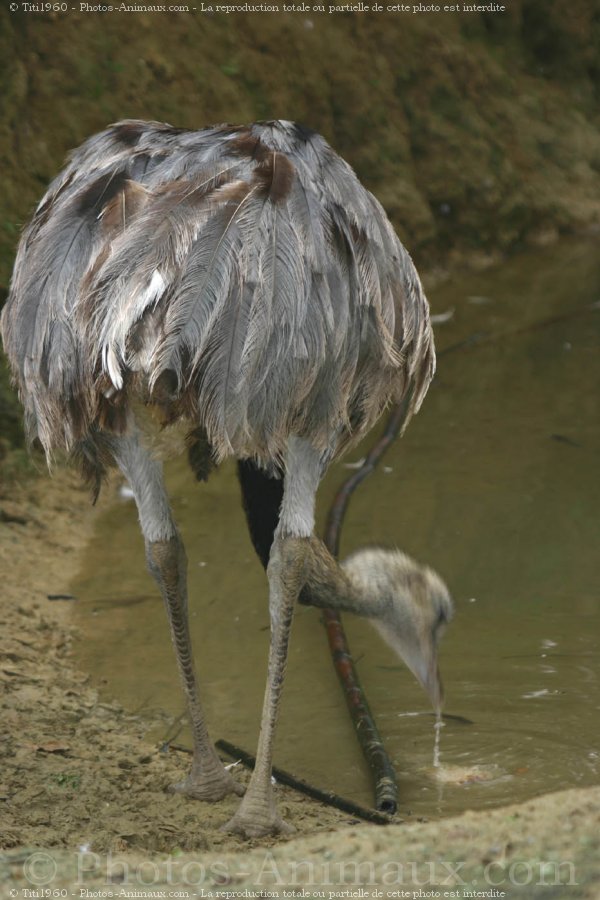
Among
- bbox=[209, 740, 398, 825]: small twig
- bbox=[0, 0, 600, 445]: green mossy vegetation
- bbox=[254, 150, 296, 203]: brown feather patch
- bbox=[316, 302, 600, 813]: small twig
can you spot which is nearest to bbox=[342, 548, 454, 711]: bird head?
bbox=[316, 302, 600, 813]: small twig

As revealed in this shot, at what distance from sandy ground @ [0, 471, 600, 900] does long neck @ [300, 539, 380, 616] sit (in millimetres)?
665

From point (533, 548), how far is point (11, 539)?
2406 mm

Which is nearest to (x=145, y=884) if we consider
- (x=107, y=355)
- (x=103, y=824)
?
(x=103, y=824)

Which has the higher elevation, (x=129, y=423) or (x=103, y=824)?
(x=129, y=423)

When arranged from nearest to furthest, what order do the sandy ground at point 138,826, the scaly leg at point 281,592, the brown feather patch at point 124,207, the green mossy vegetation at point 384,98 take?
the sandy ground at point 138,826 → the brown feather patch at point 124,207 → the scaly leg at point 281,592 → the green mossy vegetation at point 384,98

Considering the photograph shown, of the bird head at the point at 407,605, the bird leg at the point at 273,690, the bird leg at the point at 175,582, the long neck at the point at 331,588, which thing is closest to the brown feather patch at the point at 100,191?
the bird leg at the point at 175,582

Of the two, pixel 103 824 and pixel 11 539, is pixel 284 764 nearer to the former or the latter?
pixel 103 824

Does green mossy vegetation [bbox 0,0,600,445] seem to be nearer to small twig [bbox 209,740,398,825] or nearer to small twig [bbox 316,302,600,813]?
small twig [bbox 316,302,600,813]

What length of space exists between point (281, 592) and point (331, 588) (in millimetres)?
314

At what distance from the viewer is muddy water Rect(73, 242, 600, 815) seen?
4828 millimetres

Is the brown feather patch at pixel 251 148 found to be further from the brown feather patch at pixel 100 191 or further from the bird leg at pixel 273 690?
the bird leg at pixel 273 690

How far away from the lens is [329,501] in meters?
6.61

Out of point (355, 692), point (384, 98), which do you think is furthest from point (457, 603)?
point (384, 98)

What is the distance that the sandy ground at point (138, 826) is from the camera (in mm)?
3174
